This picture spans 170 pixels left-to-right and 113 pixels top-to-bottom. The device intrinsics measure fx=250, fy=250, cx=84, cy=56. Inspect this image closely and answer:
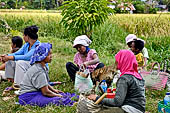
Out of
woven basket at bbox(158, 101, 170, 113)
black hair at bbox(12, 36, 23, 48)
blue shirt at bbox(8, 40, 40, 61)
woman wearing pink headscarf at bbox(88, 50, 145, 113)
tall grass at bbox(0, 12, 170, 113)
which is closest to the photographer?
woman wearing pink headscarf at bbox(88, 50, 145, 113)

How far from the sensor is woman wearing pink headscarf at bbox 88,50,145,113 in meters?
2.76

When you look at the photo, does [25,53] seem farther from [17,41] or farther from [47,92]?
[47,92]

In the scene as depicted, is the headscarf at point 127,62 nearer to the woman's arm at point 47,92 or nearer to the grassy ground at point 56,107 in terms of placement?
the grassy ground at point 56,107

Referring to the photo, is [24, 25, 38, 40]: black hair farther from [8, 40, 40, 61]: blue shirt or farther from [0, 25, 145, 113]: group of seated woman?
[8, 40, 40, 61]: blue shirt

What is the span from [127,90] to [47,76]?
1431 mm

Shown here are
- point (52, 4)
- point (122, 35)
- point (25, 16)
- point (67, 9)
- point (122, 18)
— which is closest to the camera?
point (67, 9)

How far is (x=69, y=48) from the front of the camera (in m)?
8.58

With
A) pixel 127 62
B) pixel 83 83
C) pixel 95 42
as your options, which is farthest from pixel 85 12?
pixel 127 62

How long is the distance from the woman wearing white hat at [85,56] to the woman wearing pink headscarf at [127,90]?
→ 1525mm

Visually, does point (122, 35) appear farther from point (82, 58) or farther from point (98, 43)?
point (82, 58)

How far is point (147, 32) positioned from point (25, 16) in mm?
6228

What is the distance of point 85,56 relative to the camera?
4.66 meters

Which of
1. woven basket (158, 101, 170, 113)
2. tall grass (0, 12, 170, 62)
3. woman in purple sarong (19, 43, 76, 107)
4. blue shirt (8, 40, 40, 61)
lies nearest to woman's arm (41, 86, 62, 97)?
woman in purple sarong (19, 43, 76, 107)

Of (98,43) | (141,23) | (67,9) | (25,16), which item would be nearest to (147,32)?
(141,23)
